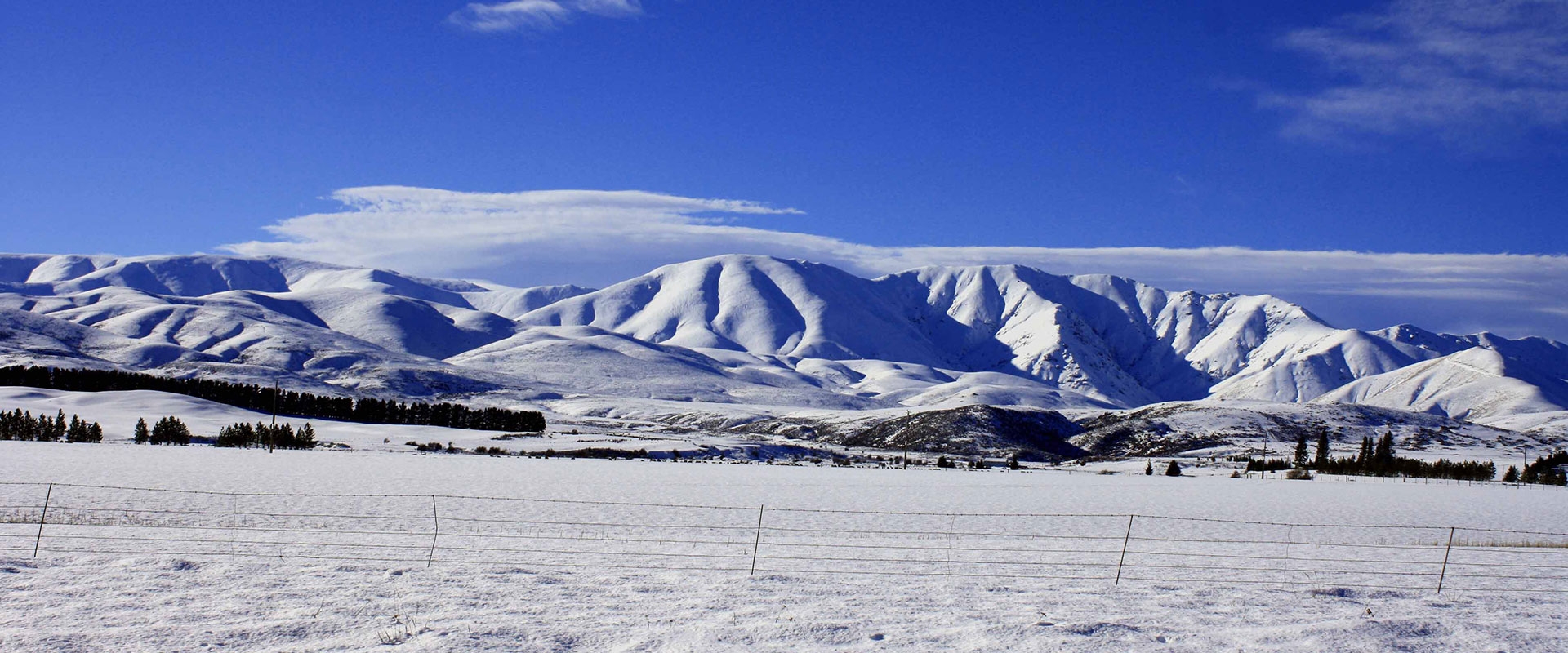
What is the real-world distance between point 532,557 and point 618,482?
25.6 meters

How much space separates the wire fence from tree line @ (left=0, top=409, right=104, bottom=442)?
38783mm

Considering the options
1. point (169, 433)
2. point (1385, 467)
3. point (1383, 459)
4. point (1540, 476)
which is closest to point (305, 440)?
point (169, 433)

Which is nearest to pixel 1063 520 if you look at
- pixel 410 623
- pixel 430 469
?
pixel 410 623

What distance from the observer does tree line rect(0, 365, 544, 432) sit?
11162cm

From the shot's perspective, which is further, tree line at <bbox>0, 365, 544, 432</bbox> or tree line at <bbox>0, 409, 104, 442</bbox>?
tree line at <bbox>0, 365, 544, 432</bbox>

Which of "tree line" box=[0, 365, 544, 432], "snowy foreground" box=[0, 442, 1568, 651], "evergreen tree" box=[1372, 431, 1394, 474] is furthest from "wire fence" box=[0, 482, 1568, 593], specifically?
"tree line" box=[0, 365, 544, 432]

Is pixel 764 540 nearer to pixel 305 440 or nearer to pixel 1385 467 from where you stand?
pixel 305 440

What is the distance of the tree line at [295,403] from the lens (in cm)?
11162

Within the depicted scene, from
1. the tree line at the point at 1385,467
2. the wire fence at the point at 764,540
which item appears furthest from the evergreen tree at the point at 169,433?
the tree line at the point at 1385,467

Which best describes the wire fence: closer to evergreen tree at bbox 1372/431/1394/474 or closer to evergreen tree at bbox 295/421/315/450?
evergreen tree at bbox 295/421/315/450

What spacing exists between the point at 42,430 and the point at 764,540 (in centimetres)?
6260

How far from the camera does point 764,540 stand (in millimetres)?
23500

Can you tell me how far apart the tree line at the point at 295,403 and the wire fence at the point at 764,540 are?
83713 mm

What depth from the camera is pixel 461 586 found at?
47.5 feet
